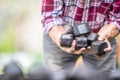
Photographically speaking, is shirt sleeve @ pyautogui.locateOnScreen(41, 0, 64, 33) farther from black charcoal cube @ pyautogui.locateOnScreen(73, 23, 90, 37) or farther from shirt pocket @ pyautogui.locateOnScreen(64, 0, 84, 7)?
black charcoal cube @ pyautogui.locateOnScreen(73, 23, 90, 37)

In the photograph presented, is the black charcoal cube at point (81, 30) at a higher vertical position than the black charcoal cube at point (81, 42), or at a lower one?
higher

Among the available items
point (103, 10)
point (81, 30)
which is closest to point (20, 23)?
point (103, 10)

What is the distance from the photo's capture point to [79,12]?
3.79ft

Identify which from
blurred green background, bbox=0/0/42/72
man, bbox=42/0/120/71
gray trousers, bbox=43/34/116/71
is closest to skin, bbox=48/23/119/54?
man, bbox=42/0/120/71

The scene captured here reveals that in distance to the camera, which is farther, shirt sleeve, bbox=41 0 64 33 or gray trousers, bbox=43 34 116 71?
gray trousers, bbox=43 34 116 71

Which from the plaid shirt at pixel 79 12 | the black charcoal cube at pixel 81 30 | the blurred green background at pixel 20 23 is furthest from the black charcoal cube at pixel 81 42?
the blurred green background at pixel 20 23

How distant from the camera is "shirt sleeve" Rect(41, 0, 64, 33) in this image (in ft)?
3.72

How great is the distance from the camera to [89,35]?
1016 millimetres

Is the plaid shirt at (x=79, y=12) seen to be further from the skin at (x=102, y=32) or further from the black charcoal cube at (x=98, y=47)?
the black charcoal cube at (x=98, y=47)

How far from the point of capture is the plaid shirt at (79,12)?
1141 mm

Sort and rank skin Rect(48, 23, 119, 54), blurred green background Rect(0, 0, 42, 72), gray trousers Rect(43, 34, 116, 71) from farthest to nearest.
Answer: blurred green background Rect(0, 0, 42, 72), gray trousers Rect(43, 34, 116, 71), skin Rect(48, 23, 119, 54)

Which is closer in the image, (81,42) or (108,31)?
(81,42)

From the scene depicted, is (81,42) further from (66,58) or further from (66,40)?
(66,58)

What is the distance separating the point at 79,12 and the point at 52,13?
3.5 inches
